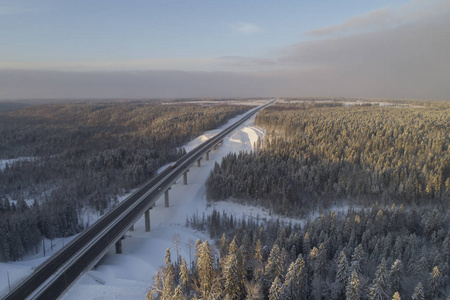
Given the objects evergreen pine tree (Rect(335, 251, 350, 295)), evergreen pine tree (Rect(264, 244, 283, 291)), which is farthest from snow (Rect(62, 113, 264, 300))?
evergreen pine tree (Rect(335, 251, 350, 295))

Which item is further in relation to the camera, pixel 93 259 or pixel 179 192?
pixel 179 192

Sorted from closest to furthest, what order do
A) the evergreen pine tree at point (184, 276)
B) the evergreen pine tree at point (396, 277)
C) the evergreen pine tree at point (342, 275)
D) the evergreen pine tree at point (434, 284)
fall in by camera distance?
1. the evergreen pine tree at point (434, 284)
2. the evergreen pine tree at point (184, 276)
3. the evergreen pine tree at point (396, 277)
4. the evergreen pine tree at point (342, 275)

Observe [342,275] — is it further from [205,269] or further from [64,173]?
[64,173]

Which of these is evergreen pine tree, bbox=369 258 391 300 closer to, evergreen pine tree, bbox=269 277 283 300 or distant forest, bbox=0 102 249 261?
evergreen pine tree, bbox=269 277 283 300

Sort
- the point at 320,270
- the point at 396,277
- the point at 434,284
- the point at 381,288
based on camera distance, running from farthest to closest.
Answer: the point at 320,270
the point at 396,277
the point at 434,284
the point at 381,288

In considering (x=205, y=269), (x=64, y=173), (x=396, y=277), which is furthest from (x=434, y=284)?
(x=64, y=173)

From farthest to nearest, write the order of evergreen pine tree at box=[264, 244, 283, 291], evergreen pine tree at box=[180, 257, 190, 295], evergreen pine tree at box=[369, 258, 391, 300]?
evergreen pine tree at box=[264, 244, 283, 291] < evergreen pine tree at box=[180, 257, 190, 295] < evergreen pine tree at box=[369, 258, 391, 300]

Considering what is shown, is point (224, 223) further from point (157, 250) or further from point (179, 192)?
point (179, 192)

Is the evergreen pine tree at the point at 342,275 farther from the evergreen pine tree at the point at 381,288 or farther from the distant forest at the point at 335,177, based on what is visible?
the distant forest at the point at 335,177

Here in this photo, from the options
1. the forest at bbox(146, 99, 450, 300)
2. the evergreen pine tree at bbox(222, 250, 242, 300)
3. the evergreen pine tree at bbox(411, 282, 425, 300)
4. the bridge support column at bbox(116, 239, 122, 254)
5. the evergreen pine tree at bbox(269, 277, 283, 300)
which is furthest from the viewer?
the bridge support column at bbox(116, 239, 122, 254)


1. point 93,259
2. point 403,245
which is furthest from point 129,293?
point 403,245

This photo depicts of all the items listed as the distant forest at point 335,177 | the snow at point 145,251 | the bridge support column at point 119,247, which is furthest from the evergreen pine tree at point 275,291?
the distant forest at point 335,177
